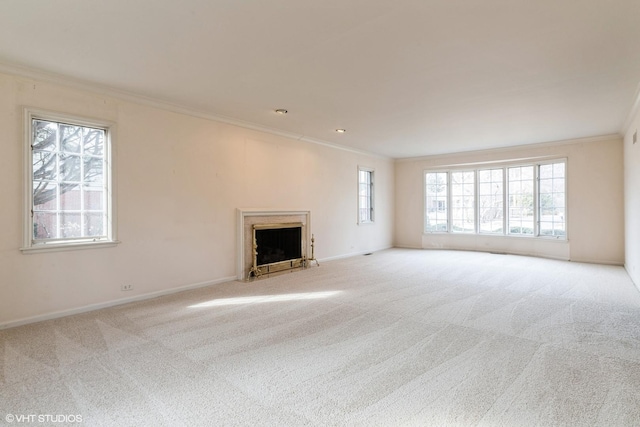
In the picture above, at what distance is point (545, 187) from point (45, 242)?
30.6ft

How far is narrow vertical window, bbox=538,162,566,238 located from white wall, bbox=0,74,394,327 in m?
5.47

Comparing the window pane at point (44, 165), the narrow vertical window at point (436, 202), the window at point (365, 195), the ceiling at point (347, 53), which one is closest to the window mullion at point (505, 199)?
the narrow vertical window at point (436, 202)

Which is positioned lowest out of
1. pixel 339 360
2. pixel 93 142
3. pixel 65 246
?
pixel 339 360

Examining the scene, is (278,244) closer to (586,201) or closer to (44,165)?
(44,165)

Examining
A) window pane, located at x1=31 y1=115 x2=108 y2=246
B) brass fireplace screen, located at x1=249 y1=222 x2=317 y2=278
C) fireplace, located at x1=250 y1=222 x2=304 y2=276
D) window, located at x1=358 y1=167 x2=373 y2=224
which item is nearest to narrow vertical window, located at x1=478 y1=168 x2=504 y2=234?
window, located at x1=358 y1=167 x2=373 y2=224

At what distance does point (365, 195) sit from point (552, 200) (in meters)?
4.33

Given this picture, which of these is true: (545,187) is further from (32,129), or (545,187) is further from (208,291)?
(32,129)

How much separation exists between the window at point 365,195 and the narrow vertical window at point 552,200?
401cm

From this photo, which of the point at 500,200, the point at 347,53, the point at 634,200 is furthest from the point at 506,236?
the point at 347,53

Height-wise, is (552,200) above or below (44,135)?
below

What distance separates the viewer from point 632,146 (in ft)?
17.4

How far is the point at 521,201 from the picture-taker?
8.08 meters

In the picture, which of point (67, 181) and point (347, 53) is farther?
point (67, 181)

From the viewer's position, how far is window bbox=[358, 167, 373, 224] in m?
8.55
